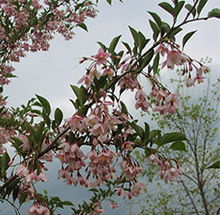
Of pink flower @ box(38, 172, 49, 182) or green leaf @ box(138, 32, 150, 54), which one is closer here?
pink flower @ box(38, 172, 49, 182)

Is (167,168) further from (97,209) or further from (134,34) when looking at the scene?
(97,209)

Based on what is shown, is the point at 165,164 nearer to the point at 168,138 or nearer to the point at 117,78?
the point at 168,138

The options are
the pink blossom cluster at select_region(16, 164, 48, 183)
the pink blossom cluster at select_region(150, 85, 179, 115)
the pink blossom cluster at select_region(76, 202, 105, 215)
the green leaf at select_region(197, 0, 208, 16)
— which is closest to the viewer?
the pink blossom cluster at select_region(16, 164, 48, 183)

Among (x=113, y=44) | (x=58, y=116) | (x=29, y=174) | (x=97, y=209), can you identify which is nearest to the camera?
(x=29, y=174)

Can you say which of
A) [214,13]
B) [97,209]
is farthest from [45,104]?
[97,209]

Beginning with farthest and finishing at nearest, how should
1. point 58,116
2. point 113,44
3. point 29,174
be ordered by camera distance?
point 113,44 → point 58,116 → point 29,174

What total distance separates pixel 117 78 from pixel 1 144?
2.07 m

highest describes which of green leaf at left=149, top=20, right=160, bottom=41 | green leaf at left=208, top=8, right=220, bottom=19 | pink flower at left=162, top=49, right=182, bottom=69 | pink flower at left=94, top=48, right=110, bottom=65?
green leaf at left=208, top=8, right=220, bottom=19

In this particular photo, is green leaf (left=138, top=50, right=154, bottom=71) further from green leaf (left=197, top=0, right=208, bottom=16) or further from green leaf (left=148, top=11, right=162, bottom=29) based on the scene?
green leaf (left=197, top=0, right=208, bottom=16)

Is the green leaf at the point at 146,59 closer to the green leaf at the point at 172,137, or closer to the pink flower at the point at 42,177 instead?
the green leaf at the point at 172,137

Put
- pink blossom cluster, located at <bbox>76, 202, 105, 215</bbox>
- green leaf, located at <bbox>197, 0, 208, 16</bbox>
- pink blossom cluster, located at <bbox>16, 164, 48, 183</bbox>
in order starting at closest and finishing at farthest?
pink blossom cluster, located at <bbox>16, 164, 48, 183</bbox>
green leaf, located at <bbox>197, 0, 208, 16</bbox>
pink blossom cluster, located at <bbox>76, 202, 105, 215</bbox>

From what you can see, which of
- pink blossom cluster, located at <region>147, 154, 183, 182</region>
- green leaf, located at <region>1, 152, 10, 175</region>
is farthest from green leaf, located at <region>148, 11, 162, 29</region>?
green leaf, located at <region>1, 152, 10, 175</region>

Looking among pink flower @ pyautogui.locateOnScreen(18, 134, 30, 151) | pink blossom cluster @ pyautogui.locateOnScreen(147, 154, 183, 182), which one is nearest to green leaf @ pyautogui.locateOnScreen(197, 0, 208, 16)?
pink blossom cluster @ pyautogui.locateOnScreen(147, 154, 183, 182)

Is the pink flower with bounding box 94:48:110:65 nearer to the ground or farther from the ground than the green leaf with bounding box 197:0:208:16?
nearer to the ground
